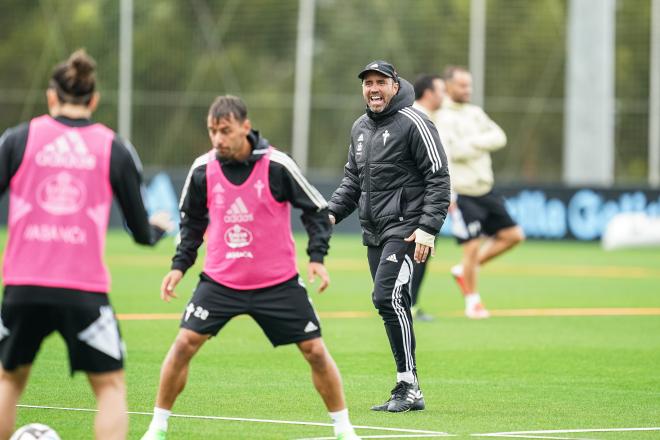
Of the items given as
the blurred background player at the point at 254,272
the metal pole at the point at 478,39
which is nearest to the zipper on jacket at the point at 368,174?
the blurred background player at the point at 254,272

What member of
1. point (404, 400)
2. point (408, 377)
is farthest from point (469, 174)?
point (404, 400)

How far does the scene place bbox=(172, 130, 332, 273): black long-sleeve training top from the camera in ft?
25.2

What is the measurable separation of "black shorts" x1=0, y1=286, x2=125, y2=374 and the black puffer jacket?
338 centimetres

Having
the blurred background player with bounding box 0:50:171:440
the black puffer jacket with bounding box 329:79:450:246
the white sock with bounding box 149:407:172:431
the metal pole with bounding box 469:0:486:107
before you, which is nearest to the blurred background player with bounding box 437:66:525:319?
the black puffer jacket with bounding box 329:79:450:246

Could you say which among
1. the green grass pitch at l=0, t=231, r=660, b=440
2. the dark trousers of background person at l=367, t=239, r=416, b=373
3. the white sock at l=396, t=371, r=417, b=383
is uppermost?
the dark trousers of background person at l=367, t=239, r=416, b=373

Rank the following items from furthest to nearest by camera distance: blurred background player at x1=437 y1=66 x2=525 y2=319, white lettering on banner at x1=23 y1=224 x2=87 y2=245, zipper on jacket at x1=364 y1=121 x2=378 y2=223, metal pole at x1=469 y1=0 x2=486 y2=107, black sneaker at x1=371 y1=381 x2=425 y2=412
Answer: metal pole at x1=469 y1=0 x2=486 y2=107, blurred background player at x1=437 y1=66 x2=525 y2=319, zipper on jacket at x1=364 y1=121 x2=378 y2=223, black sneaker at x1=371 y1=381 x2=425 y2=412, white lettering on banner at x1=23 y1=224 x2=87 y2=245

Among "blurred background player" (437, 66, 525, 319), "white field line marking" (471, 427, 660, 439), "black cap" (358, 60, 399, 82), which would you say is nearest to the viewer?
"white field line marking" (471, 427, 660, 439)

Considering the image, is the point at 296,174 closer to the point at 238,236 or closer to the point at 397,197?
the point at 238,236

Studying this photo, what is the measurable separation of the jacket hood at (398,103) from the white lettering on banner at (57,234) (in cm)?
364

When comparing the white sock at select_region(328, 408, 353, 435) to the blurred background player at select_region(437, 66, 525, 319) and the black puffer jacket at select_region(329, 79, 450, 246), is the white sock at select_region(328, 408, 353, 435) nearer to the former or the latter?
the black puffer jacket at select_region(329, 79, 450, 246)

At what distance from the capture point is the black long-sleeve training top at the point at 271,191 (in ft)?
25.2

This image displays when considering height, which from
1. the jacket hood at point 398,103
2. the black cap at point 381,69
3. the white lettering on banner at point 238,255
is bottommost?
the white lettering on banner at point 238,255

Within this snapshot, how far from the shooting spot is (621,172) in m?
36.2

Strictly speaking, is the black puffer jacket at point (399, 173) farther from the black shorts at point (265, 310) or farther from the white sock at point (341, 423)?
the white sock at point (341, 423)
